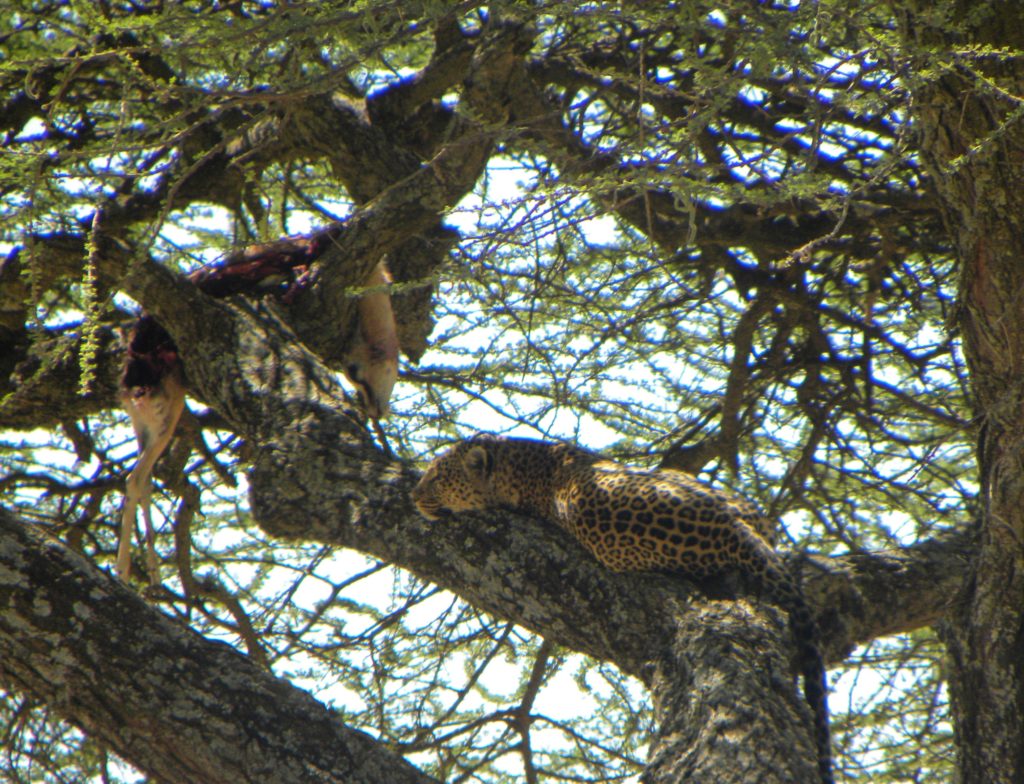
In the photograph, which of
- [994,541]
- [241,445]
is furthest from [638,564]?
[241,445]

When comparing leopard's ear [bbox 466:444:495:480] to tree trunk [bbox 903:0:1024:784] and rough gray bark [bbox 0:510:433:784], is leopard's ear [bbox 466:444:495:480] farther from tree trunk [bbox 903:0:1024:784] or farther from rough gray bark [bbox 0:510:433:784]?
tree trunk [bbox 903:0:1024:784]

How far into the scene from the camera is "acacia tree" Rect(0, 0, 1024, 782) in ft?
9.50

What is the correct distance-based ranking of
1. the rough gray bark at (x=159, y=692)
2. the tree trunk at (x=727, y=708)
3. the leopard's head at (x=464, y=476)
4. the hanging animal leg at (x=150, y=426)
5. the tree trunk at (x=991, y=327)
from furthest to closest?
the hanging animal leg at (x=150, y=426)
the leopard's head at (x=464, y=476)
the tree trunk at (x=991, y=327)
the rough gray bark at (x=159, y=692)
the tree trunk at (x=727, y=708)

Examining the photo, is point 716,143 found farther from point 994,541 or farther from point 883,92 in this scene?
point 994,541

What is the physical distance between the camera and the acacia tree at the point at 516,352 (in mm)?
2895

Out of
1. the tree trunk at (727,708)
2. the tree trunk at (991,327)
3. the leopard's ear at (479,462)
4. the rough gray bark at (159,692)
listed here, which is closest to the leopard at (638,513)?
the leopard's ear at (479,462)

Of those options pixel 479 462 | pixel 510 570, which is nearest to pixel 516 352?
pixel 479 462

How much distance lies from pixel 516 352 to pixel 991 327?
2.65 m

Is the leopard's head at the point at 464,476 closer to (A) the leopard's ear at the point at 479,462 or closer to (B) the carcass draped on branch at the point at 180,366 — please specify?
(A) the leopard's ear at the point at 479,462

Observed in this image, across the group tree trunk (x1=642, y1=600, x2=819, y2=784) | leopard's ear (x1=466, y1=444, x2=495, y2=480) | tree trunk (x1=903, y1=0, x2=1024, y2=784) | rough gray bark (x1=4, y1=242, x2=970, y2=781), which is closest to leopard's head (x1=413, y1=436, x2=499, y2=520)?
leopard's ear (x1=466, y1=444, x2=495, y2=480)

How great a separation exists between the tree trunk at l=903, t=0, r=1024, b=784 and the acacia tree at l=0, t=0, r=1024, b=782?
0.04 ft

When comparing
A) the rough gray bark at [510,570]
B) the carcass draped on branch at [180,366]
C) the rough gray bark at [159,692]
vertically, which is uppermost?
A: the carcass draped on branch at [180,366]

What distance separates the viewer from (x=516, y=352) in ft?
17.8

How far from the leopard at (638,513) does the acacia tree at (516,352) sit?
0.23 m
